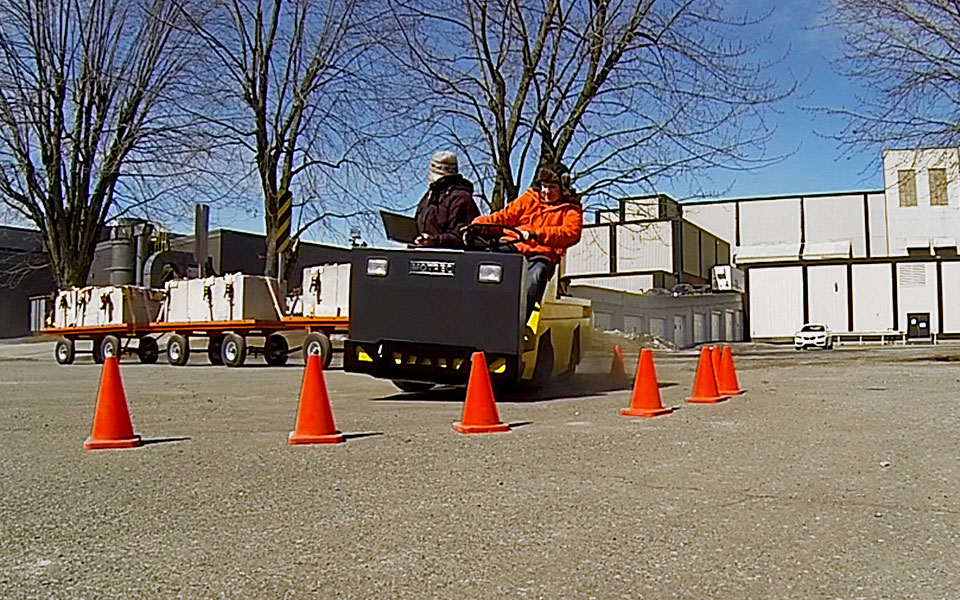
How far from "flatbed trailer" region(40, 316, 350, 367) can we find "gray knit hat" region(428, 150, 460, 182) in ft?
21.1

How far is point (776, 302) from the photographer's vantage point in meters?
58.6

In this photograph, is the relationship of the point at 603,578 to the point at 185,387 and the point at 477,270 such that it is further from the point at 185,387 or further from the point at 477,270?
the point at 185,387

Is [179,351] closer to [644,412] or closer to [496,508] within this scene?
[644,412]

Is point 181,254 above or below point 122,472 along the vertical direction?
above

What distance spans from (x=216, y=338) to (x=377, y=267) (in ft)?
33.1

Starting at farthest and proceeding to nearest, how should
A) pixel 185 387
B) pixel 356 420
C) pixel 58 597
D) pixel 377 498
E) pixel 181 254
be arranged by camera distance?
pixel 181 254 → pixel 185 387 → pixel 356 420 → pixel 377 498 → pixel 58 597

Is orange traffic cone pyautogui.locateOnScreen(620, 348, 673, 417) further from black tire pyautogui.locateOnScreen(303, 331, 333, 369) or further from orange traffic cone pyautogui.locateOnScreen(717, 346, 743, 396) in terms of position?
black tire pyautogui.locateOnScreen(303, 331, 333, 369)

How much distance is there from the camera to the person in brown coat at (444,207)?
9.37 meters

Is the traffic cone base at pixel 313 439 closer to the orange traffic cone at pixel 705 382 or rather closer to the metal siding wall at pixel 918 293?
the orange traffic cone at pixel 705 382

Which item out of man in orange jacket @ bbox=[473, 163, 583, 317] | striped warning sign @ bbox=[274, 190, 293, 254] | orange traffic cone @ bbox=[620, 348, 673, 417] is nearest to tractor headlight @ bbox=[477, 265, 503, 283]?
man in orange jacket @ bbox=[473, 163, 583, 317]

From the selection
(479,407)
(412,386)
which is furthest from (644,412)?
(412,386)

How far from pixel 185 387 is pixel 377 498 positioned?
7.81 metres

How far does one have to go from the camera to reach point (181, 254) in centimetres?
4612

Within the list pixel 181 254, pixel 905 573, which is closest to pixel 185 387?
pixel 905 573
